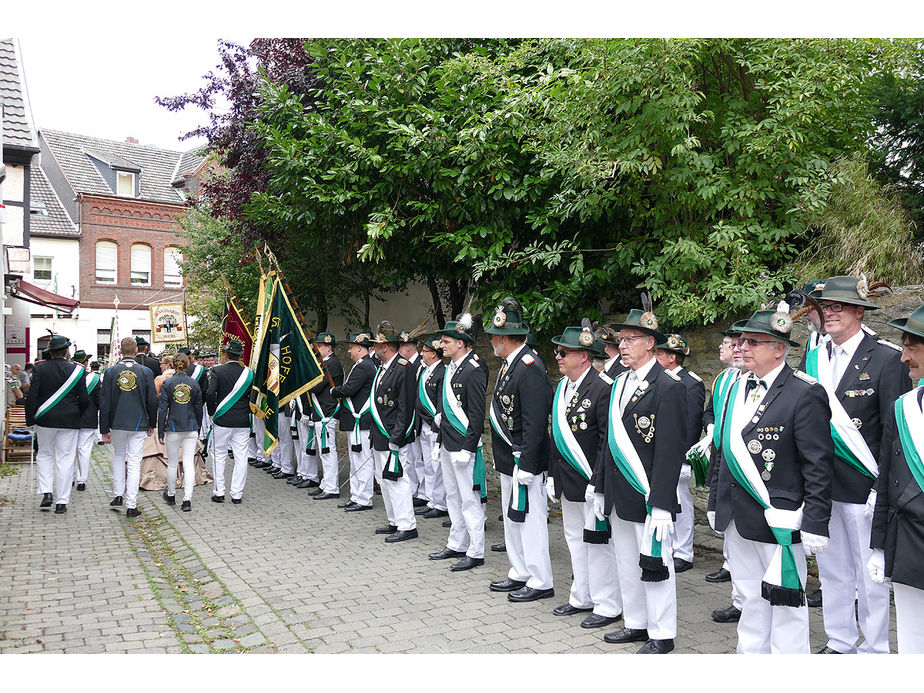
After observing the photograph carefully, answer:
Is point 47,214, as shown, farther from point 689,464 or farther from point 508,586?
→ point 689,464

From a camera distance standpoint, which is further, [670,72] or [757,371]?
[670,72]

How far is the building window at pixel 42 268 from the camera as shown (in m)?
31.7

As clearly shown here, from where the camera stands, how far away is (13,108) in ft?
Result: 52.7

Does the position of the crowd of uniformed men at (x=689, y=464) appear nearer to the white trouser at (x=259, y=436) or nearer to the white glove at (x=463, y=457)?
the white glove at (x=463, y=457)

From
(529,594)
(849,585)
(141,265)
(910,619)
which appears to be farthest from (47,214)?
(910,619)

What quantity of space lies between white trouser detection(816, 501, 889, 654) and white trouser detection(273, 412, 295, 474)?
9337 millimetres

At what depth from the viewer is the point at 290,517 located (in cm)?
945

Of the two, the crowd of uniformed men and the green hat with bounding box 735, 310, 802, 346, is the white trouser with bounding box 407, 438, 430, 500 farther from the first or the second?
the green hat with bounding box 735, 310, 802, 346

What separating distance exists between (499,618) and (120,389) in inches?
262

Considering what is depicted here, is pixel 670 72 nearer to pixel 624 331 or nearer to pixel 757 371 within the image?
pixel 624 331

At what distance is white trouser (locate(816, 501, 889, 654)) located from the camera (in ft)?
14.8

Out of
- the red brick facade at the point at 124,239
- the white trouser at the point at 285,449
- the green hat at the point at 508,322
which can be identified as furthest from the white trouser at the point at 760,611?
the red brick facade at the point at 124,239

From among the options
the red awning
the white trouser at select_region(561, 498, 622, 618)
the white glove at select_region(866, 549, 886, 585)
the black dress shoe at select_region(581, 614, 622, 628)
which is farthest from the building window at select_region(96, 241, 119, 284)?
the white glove at select_region(866, 549, 886, 585)

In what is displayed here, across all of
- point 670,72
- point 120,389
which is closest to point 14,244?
point 120,389
